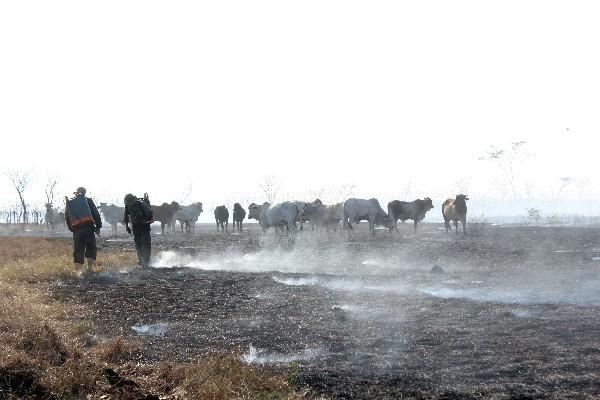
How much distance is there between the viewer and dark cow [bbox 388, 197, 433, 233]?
131 ft

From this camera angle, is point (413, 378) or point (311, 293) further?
point (311, 293)

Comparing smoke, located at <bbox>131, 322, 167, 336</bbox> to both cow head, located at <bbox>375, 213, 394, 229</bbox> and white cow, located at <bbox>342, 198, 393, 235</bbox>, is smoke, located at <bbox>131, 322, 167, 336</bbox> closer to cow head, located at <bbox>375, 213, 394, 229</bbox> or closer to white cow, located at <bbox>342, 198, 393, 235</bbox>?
white cow, located at <bbox>342, 198, 393, 235</bbox>

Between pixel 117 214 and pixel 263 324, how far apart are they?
153 feet

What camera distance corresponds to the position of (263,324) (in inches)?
336

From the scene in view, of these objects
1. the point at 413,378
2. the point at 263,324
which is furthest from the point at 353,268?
the point at 413,378

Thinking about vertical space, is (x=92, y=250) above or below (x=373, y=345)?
above

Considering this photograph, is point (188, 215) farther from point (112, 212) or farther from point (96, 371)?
point (96, 371)

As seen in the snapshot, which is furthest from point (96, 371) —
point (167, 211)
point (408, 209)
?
point (167, 211)

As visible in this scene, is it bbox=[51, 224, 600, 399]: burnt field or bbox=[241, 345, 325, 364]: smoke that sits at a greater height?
bbox=[51, 224, 600, 399]: burnt field

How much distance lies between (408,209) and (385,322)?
3282 centimetres

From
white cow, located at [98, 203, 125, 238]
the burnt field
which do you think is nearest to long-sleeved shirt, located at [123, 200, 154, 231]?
the burnt field

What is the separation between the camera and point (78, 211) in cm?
1503

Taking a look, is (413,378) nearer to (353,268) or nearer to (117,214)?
(353,268)

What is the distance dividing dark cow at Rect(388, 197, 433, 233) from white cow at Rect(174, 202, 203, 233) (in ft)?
56.2
